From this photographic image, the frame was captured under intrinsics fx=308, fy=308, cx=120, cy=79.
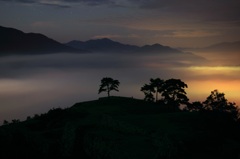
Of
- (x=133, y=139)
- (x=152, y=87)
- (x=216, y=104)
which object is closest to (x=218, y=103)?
(x=216, y=104)

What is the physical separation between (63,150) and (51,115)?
555 inches

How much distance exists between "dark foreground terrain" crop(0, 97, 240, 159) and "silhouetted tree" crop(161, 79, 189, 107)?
1664cm

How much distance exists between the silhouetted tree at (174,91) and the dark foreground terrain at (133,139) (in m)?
16.6

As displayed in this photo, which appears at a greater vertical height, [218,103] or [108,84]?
[108,84]

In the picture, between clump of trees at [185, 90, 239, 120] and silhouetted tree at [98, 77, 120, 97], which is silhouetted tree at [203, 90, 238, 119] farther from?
silhouetted tree at [98, 77, 120, 97]

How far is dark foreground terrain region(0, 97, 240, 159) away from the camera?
35.5 meters

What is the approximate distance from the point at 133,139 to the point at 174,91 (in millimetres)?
29565

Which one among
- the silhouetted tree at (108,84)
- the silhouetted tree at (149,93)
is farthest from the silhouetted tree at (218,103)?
the silhouetted tree at (108,84)

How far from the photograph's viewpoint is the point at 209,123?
145ft

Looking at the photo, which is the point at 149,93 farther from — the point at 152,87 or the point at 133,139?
the point at 133,139

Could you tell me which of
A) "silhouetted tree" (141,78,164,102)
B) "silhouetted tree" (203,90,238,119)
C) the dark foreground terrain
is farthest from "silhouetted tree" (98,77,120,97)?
the dark foreground terrain

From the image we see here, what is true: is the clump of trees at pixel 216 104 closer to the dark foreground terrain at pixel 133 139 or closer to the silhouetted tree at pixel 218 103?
the silhouetted tree at pixel 218 103

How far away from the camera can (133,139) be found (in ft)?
124

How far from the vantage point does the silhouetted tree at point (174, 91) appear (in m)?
64.4
